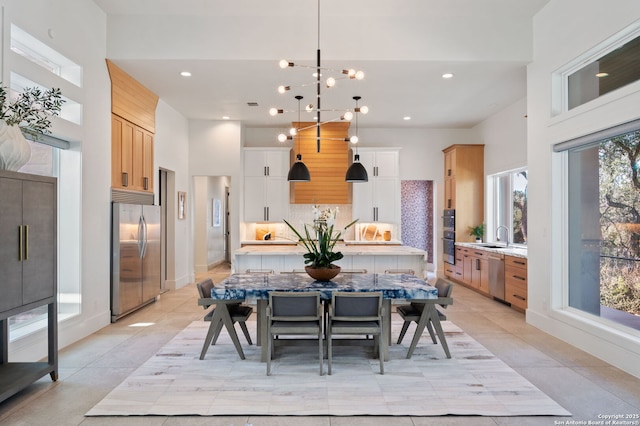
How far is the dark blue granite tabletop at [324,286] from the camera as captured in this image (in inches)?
140

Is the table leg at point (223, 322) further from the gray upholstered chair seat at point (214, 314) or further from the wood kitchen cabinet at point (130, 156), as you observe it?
the wood kitchen cabinet at point (130, 156)

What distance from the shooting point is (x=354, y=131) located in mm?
9148

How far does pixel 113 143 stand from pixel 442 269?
6.99 m

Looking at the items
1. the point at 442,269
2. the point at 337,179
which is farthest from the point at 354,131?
the point at 442,269

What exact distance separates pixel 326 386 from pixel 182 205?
225 inches

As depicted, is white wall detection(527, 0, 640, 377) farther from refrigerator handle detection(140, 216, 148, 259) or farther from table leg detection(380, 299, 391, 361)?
refrigerator handle detection(140, 216, 148, 259)

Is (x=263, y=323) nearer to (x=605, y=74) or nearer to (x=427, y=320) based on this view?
(x=427, y=320)

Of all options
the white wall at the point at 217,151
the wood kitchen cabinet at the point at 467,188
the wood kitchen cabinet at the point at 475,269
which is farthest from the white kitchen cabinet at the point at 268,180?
the wood kitchen cabinet at the point at 475,269

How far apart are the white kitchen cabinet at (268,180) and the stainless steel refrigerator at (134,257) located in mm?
2457

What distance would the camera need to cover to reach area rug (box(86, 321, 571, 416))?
2871 millimetres

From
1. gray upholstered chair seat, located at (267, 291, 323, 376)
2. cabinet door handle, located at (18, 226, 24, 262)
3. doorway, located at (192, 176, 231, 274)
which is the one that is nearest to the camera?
cabinet door handle, located at (18, 226, 24, 262)

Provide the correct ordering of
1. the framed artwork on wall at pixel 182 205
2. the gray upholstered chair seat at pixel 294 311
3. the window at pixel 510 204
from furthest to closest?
the framed artwork on wall at pixel 182 205, the window at pixel 510 204, the gray upholstered chair seat at pixel 294 311

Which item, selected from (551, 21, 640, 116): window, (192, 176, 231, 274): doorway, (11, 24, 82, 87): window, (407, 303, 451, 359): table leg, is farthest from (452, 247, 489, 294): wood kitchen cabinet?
(11, 24, 82, 87): window

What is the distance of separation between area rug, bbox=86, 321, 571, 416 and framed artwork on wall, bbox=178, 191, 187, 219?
416 centimetres
